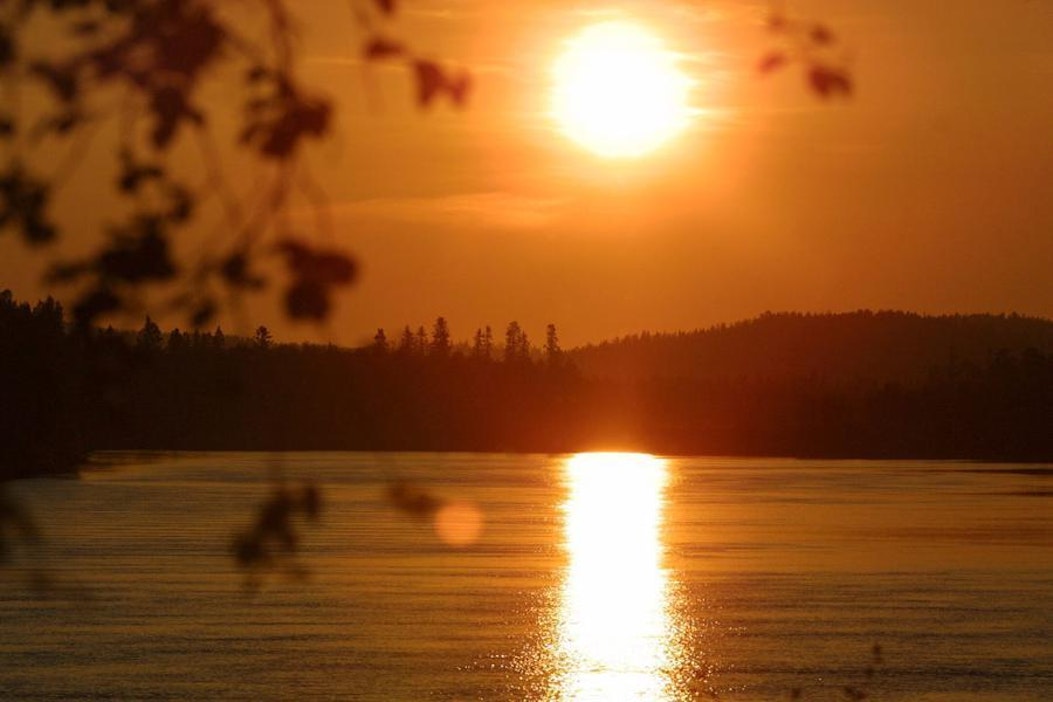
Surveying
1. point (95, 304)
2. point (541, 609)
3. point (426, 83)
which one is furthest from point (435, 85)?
point (541, 609)

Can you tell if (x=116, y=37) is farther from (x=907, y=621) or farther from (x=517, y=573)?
(x=517, y=573)

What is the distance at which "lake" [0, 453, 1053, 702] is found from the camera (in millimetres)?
35531

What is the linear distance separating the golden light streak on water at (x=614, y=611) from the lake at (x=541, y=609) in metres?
0.15

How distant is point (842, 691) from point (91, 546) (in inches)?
1593

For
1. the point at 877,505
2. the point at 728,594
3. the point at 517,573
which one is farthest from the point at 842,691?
the point at 877,505

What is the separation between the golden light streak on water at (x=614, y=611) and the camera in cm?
3800

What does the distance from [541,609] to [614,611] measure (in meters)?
3.43

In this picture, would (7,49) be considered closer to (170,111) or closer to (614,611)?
(170,111)

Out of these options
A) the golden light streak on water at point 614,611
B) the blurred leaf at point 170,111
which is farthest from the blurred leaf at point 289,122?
the golden light streak on water at point 614,611

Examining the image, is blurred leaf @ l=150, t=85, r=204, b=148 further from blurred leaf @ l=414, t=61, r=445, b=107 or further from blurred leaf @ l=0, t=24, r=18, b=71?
blurred leaf @ l=414, t=61, r=445, b=107

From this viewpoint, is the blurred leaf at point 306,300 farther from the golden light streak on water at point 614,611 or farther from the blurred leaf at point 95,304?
the golden light streak on water at point 614,611

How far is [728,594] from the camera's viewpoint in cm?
5312

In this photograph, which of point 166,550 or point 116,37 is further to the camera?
point 166,550

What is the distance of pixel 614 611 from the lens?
52.0 meters
